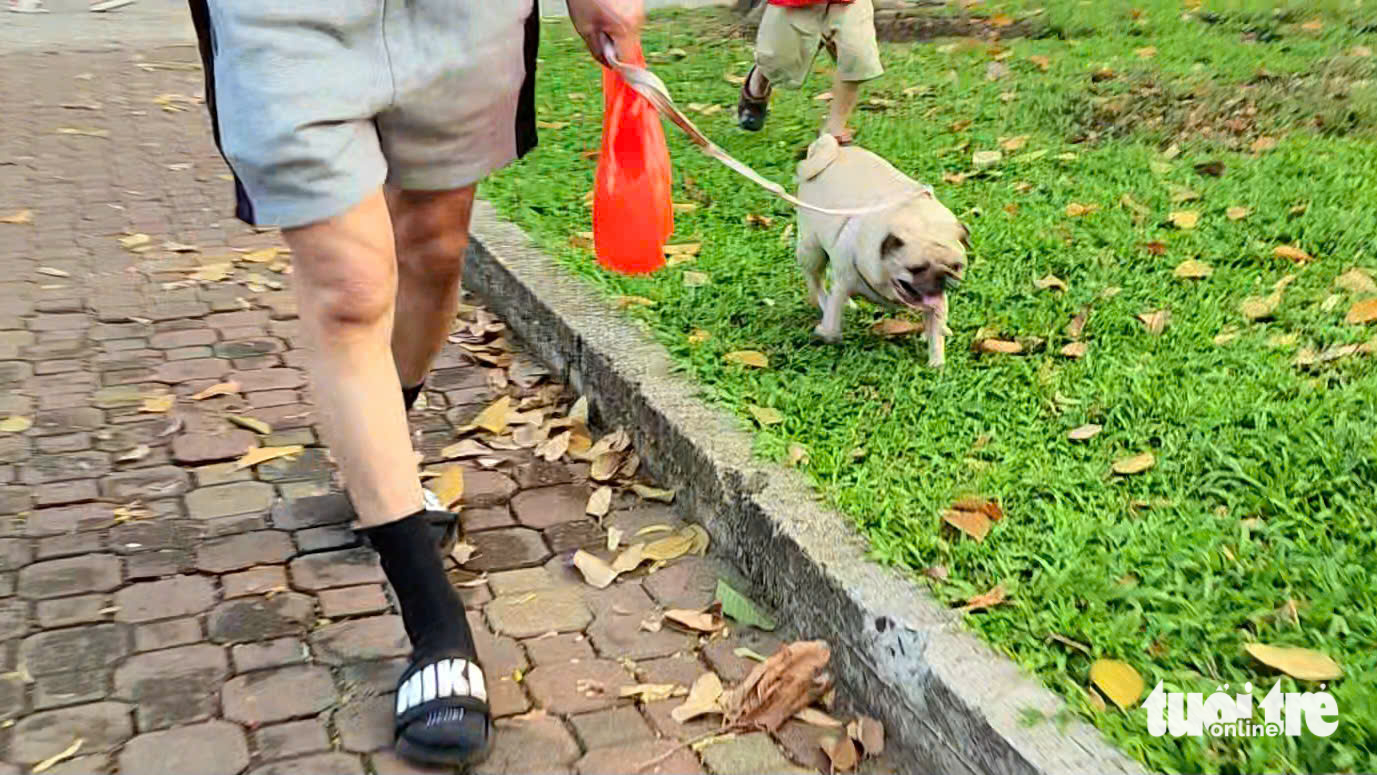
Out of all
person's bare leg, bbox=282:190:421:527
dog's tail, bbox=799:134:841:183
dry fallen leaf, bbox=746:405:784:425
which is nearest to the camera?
person's bare leg, bbox=282:190:421:527

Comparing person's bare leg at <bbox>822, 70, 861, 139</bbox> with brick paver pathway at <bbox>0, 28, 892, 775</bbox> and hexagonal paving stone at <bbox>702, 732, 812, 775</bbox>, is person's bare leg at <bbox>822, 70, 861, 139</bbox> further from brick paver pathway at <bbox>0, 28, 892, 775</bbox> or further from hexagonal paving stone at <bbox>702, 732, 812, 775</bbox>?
hexagonal paving stone at <bbox>702, 732, 812, 775</bbox>

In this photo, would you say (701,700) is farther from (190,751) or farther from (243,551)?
(243,551)

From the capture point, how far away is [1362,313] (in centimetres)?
Result: 365

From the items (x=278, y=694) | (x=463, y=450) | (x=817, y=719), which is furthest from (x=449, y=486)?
(x=817, y=719)

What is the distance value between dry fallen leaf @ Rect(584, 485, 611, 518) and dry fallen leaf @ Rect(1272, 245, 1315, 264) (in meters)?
2.16

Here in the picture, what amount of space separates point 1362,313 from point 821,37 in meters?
2.69

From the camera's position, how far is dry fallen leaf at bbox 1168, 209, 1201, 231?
4.49 meters

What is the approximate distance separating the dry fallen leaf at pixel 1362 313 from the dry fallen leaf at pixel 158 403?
3177 mm

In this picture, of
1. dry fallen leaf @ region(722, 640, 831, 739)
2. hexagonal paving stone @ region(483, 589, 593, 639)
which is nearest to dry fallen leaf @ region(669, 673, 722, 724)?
dry fallen leaf @ region(722, 640, 831, 739)

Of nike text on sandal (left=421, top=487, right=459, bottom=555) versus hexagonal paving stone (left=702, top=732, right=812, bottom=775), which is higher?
hexagonal paving stone (left=702, top=732, right=812, bottom=775)

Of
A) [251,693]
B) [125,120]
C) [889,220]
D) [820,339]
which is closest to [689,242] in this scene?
[820,339]

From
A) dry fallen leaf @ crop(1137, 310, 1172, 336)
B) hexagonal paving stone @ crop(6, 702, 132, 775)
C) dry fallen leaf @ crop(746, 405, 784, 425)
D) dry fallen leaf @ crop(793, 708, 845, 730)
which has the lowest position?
hexagonal paving stone @ crop(6, 702, 132, 775)

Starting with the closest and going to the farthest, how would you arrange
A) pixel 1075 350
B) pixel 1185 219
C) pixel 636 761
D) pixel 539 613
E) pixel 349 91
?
pixel 349 91
pixel 636 761
pixel 539 613
pixel 1075 350
pixel 1185 219

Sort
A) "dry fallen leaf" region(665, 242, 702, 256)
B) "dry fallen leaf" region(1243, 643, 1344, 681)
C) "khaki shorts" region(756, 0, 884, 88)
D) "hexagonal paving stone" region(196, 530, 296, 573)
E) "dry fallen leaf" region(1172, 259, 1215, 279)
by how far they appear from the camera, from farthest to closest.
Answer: "khaki shorts" region(756, 0, 884, 88) < "dry fallen leaf" region(665, 242, 702, 256) < "dry fallen leaf" region(1172, 259, 1215, 279) < "hexagonal paving stone" region(196, 530, 296, 573) < "dry fallen leaf" region(1243, 643, 1344, 681)
